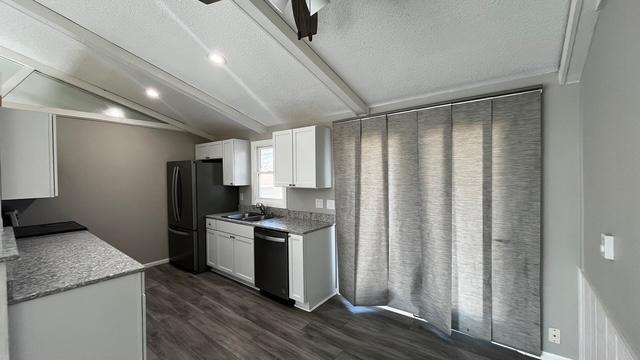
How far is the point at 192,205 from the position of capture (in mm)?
3750

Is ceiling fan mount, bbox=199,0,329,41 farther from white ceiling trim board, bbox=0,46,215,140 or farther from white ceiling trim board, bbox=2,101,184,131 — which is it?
white ceiling trim board, bbox=2,101,184,131

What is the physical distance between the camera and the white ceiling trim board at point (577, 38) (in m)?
1.28

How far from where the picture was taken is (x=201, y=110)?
3590 mm

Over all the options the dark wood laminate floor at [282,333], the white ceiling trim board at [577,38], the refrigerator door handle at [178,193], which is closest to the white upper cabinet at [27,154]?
the dark wood laminate floor at [282,333]

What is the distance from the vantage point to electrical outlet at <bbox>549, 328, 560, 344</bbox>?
1.89m

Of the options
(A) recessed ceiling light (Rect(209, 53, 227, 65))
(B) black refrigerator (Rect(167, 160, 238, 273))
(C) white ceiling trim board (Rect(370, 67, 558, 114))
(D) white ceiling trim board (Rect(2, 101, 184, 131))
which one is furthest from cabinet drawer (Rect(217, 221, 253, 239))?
(C) white ceiling trim board (Rect(370, 67, 558, 114))

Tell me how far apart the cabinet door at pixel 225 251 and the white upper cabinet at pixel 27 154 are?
1874mm

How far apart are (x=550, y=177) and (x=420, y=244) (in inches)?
46.6

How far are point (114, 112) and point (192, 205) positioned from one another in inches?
73.2

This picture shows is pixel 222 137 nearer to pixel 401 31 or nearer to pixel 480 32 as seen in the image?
pixel 401 31

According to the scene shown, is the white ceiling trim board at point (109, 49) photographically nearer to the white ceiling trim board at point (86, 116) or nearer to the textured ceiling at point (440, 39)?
the white ceiling trim board at point (86, 116)

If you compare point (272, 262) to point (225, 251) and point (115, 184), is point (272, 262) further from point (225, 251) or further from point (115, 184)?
point (115, 184)

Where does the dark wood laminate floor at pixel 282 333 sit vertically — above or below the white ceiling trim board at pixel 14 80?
below

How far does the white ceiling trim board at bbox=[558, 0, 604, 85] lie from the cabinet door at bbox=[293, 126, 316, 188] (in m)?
2.16
